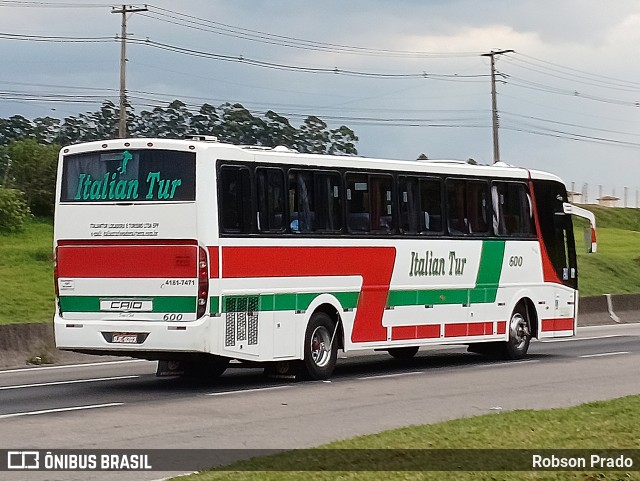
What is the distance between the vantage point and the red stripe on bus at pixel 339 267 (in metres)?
18.1

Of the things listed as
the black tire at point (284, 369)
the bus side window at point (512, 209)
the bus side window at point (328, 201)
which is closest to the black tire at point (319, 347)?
the black tire at point (284, 369)

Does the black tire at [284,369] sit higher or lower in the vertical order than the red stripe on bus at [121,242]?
lower

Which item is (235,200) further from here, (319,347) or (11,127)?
(11,127)

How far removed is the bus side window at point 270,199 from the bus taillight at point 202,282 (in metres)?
1.27

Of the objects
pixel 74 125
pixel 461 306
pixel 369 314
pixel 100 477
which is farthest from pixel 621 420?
pixel 74 125

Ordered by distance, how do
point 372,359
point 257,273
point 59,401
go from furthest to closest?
point 372,359, point 257,273, point 59,401

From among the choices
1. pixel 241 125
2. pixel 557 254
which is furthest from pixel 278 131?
pixel 557 254

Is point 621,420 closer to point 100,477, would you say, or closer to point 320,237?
point 100,477

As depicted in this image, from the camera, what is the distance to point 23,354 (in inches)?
909

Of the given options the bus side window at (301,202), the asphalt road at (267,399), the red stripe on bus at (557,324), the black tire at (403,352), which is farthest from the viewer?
the red stripe on bus at (557,324)

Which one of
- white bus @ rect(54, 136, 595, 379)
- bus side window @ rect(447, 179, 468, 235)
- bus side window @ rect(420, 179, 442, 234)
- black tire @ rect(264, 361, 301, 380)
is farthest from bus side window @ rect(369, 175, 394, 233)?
black tire @ rect(264, 361, 301, 380)

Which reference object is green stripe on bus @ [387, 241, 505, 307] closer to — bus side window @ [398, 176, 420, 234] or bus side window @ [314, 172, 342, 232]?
bus side window @ [398, 176, 420, 234]

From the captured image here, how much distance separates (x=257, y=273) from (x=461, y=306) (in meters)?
5.45

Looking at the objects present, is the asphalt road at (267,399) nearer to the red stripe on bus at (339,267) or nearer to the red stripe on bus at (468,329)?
the red stripe on bus at (468,329)
